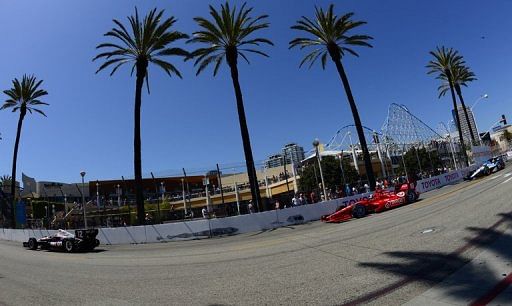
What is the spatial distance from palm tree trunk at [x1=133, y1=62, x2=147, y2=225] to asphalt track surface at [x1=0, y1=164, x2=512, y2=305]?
12672 mm

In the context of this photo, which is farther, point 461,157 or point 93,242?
point 461,157

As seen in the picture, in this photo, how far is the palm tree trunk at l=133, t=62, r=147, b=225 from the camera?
27484mm

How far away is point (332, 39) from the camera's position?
35688 mm

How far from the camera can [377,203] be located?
21703 mm

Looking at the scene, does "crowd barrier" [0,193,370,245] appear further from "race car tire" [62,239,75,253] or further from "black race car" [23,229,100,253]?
"race car tire" [62,239,75,253]

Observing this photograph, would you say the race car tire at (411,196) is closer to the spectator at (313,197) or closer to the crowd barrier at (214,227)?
the crowd barrier at (214,227)

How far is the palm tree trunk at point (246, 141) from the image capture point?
90.8ft

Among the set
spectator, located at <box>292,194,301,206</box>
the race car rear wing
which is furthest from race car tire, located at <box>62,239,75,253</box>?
spectator, located at <box>292,194,301,206</box>

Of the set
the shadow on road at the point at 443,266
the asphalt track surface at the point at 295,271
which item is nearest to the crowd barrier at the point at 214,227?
the asphalt track surface at the point at 295,271

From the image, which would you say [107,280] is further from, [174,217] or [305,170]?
[305,170]

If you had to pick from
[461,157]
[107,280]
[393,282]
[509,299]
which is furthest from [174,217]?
[461,157]

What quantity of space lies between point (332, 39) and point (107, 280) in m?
30.2

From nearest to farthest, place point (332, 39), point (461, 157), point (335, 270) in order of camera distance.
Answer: point (335, 270), point (332, 39), point (461, 157)

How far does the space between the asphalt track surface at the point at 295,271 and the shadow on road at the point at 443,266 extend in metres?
0.02
